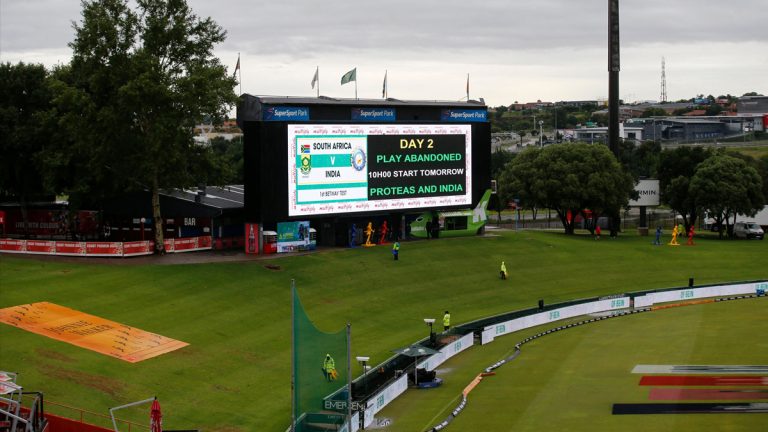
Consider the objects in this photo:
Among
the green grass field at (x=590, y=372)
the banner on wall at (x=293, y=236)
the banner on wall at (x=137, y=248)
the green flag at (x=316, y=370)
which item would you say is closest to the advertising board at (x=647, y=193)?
the green grass field at (x=590, y=372)

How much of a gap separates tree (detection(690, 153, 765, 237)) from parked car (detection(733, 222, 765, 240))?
44.8 inches

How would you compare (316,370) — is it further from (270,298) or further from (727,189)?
(727,189)

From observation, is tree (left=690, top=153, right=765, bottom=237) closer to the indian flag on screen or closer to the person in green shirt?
the indian flag on screen

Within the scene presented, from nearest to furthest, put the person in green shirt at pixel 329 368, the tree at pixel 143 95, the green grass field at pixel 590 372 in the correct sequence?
the person in green shirt at pixel 329 368
the green grass field at pixel 590 372
the tree at pixel 143 95

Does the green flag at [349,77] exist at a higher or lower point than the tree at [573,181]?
higher

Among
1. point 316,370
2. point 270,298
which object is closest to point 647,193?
point 270,298

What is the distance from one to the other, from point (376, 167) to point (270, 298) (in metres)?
18.5

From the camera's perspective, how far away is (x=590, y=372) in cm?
5212

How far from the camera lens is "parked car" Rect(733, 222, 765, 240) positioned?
101m

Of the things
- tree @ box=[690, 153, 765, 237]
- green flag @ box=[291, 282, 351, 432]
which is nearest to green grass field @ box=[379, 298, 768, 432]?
green flag @ box=[291, 282, 351, 432]

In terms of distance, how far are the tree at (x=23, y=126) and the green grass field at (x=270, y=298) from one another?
1235 cm

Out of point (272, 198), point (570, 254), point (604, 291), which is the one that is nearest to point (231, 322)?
point (272, 198)

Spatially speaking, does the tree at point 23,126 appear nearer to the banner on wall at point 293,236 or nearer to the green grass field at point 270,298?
the green grass field at point 270,298

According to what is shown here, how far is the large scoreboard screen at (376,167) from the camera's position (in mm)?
72562
